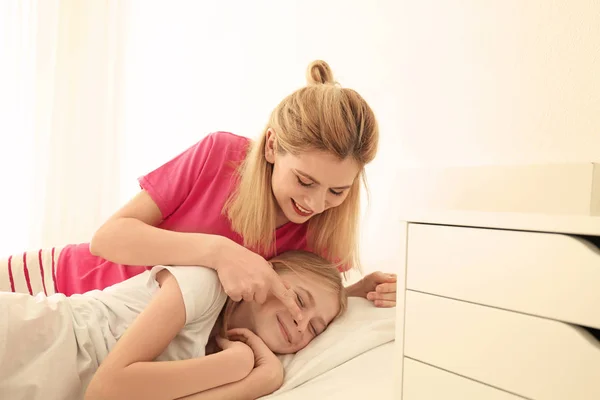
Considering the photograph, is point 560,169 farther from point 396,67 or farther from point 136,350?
point 136,350

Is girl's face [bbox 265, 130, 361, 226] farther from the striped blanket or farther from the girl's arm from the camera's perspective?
the striped blanket

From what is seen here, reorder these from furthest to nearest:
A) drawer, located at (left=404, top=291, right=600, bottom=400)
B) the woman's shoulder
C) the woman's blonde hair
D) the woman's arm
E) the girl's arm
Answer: the woman's shoulder
the woman's blonde hair
the woman's arm
the girl's arm
drawer, located at (left=404, top=291, right=600, bottom=400)

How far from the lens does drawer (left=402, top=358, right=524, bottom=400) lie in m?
0.64

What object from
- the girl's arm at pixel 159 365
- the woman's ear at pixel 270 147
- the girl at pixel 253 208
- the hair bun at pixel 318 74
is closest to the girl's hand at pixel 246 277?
the girl at pixel 253 208

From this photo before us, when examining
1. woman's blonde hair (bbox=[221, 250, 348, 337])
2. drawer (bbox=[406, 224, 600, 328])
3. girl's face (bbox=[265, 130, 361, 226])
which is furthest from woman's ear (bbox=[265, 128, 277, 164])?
drawer (bbox=[406, 224, 600, 328])

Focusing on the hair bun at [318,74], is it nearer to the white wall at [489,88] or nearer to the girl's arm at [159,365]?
the white wall at [489,88]

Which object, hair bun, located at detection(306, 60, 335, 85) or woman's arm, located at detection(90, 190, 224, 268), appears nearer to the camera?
woman's arm, located at detection(90, 190, 224, 268)

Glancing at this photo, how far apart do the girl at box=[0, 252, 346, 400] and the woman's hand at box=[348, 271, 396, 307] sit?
154 mm

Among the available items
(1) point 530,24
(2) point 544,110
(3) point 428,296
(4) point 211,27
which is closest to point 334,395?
(3) point 428,296

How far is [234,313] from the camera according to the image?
44.4 inches

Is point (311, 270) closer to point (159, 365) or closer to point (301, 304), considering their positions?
point (301, 304)

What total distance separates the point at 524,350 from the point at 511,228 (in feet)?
0.51

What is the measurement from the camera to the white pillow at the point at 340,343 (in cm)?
97

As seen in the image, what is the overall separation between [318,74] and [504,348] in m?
0.82
